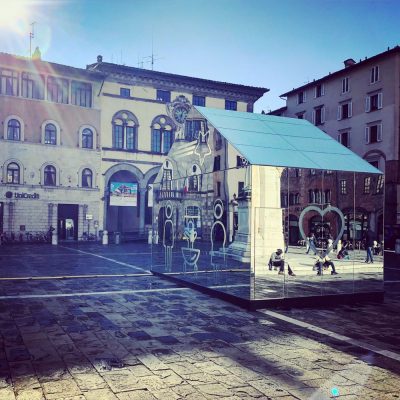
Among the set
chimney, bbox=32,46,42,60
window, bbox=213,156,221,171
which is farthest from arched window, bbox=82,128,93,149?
window, bbox=213,156,221,171

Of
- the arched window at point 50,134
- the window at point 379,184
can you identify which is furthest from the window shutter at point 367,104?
the window at point 379,184

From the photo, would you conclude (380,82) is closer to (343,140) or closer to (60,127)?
A: (343,140)

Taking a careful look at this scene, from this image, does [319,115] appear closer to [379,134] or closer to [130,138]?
[379,134]

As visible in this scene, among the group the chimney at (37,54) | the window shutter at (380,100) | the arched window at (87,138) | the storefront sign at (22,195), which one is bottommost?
the storefront sign at (22,195)

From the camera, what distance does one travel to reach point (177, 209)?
12.9 m

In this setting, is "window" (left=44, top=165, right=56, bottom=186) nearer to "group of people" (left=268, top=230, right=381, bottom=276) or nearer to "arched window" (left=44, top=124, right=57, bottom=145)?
"arched window" (left=44, top=124, right=57, bottom=145)

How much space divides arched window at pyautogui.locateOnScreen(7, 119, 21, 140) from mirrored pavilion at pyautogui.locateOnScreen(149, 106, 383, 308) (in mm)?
22706

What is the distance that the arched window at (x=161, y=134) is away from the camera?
36281 millimetres

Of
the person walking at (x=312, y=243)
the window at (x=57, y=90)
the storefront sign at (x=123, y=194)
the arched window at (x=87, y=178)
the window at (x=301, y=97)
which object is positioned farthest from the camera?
the window at (x=301, y=97)

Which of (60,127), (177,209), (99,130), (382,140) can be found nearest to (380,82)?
(382,140)

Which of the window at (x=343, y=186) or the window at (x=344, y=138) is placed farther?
the window at (x=344, y=138)

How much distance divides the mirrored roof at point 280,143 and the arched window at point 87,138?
948 inches

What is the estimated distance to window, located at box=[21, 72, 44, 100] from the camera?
31.3 m

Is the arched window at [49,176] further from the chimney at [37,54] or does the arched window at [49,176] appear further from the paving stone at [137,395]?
Answer: the paving stone at [137,395]
